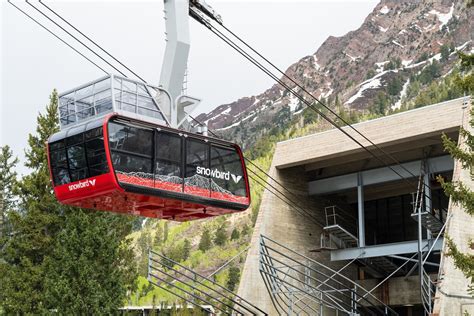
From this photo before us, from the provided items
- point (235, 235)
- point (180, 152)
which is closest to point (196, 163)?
point (180, 152)

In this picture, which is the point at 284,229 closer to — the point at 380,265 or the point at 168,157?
the point at 380,265

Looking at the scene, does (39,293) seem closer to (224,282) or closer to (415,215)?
(415,215)

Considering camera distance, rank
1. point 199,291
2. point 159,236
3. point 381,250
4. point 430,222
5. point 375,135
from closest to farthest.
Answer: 1. point 199,291
2. point 430,222
3. point 375,135
4. point 381,250
5. point 159,236

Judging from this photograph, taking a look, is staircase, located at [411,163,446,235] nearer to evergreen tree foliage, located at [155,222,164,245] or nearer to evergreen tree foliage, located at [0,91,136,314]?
evergreen tree foliage, located at [0,91,136,314]

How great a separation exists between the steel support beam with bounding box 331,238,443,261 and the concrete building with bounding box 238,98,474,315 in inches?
1.6

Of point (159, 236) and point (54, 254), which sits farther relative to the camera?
point (159, 236)

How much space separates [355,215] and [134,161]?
852 inches

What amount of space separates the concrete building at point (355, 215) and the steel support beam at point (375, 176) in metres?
0.04

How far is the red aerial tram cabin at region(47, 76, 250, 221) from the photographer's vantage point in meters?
17.6

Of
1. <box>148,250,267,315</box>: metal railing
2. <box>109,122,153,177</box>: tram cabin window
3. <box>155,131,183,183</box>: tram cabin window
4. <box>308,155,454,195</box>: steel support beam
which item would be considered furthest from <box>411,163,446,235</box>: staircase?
<box>109,122,153,177</box>: tram cabin window

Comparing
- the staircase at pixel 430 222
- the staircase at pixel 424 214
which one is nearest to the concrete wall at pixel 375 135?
the staircase at pixel 424 214

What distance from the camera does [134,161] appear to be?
703 inches

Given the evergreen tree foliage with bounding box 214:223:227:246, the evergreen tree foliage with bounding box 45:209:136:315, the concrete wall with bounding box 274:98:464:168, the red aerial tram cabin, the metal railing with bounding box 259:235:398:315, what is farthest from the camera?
the evergreen tree foliage with bounding box 214:223:227:246

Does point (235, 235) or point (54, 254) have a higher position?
point (235, 235)
